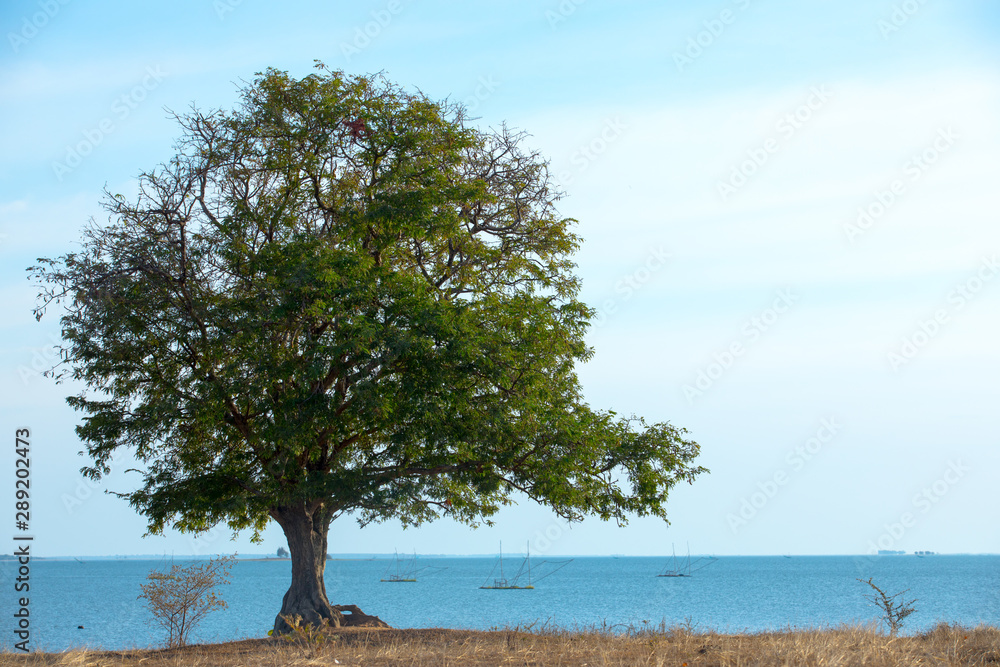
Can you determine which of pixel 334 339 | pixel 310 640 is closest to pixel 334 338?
pixel 334 339

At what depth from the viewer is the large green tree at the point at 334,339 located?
49.2 feet

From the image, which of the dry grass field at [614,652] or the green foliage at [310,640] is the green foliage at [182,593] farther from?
the green foliage at [310,640]

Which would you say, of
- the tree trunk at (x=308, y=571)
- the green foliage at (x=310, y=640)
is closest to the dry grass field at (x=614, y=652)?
the green foliage at (x=310, y=640)

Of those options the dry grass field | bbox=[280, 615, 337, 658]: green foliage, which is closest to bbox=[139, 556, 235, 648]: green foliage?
the dry grass field

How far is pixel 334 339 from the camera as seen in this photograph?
15.1 metres

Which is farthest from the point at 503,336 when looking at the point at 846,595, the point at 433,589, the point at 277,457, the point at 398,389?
the point at 433,589

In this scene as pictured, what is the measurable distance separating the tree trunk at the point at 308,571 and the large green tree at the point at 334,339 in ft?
0.17

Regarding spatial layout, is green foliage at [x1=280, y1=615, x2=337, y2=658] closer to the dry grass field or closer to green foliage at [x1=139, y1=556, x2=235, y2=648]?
the dry grass field

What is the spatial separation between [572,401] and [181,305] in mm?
8313

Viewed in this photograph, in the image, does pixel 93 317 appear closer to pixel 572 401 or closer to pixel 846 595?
pixel 572 401

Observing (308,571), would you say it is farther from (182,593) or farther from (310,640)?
(310,640)

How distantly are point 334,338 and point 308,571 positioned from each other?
19.2ft

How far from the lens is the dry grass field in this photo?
34.5 feet

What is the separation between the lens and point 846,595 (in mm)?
99062
